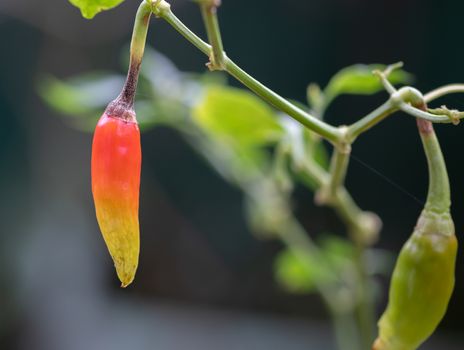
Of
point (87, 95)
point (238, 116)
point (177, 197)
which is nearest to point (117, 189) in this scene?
point (238, 116)

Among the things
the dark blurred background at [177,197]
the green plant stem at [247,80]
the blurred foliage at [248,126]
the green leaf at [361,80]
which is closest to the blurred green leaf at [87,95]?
the blurred foliage at [248,126]

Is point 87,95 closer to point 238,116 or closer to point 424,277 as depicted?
point 238,116

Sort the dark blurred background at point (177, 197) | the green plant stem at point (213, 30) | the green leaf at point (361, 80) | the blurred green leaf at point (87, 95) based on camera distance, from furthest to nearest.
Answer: the dark blurred background at point (177, 197) → the blurred green leaf at point (87, 95) → the green leaf at point (361, 80) → the green plant stem at point (213, 30)

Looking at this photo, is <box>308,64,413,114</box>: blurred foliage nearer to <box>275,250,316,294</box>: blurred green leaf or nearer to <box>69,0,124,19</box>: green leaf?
<box>69,0,124,19</box>: green leaf

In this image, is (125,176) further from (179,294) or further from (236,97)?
(179,294)

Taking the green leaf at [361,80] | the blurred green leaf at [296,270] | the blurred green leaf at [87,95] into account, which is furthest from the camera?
the blurred green leaf at [296,270]

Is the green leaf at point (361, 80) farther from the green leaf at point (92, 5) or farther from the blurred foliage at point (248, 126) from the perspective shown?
the green leaf at point (92, 5)
